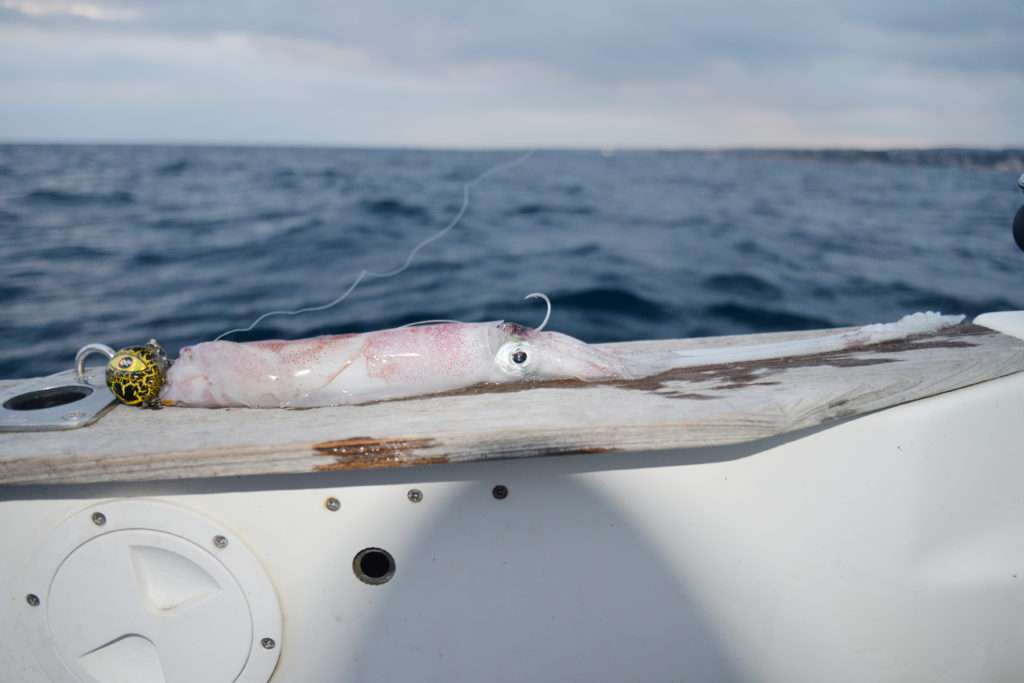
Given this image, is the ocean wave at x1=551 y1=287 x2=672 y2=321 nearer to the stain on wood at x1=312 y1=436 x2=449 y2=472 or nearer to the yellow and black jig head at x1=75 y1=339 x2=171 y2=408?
the yellow and black jig head at x1=75 y1=339 x2=171 y2=408

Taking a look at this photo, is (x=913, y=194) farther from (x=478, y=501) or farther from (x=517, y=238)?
(x=478, y=501)

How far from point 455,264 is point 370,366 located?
5806 millimetres

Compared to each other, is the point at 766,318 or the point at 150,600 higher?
the point at 766,318

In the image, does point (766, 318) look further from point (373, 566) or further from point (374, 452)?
point (374, 452)

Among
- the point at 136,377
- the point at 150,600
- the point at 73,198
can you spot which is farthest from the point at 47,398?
the point at 73,198

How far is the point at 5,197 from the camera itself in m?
9.90

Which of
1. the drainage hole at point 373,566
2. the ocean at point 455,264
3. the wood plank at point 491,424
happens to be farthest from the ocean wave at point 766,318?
the drainage hole at point 373,566

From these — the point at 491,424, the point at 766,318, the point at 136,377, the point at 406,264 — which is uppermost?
the point at 766,318

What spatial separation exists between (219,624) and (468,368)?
2.23ft

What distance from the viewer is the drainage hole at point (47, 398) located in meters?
1.41

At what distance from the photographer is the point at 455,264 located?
720cm

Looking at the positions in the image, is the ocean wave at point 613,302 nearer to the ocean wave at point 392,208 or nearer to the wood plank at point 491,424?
the wood plank at point 491,424

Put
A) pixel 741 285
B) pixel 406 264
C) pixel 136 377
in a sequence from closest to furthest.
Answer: pixel 136 377 < pixel 406 264 < pixel 741 285

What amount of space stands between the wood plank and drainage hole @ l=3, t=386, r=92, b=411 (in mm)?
150
